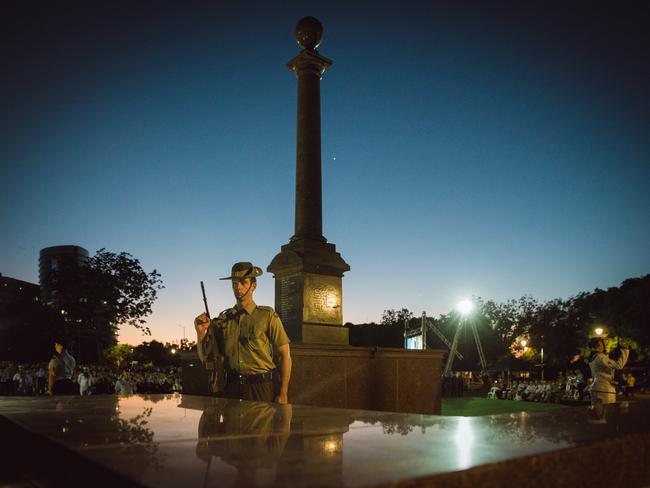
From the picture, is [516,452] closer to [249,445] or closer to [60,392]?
[249,445]

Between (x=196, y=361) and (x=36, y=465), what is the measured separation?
8.05 m

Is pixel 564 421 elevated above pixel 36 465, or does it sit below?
above

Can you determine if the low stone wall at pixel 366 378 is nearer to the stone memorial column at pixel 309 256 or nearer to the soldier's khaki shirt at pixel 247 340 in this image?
the stone memorial column at pixel 309 256

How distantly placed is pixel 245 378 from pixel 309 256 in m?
7.70

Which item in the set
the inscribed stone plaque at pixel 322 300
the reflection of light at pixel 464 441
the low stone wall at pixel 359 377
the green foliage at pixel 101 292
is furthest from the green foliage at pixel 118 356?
the reflection of light at pixel 464 441

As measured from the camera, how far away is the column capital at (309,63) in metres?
15.4

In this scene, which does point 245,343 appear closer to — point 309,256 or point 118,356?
point 309,256

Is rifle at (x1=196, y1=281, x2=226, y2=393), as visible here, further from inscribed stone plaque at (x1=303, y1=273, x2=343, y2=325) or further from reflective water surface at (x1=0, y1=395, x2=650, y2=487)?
inscribed stone plaque at (x1=303, y1=273, x2=343, y2=325)

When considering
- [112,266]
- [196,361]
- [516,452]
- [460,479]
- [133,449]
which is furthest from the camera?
[112,266]

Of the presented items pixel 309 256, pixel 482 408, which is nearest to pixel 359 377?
pixel 309 256

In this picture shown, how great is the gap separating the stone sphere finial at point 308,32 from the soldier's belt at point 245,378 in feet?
40.9

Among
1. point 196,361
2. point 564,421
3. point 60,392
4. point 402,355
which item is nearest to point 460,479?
point 564,421

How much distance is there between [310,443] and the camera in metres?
1.58

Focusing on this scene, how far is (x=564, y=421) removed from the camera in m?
1.90
